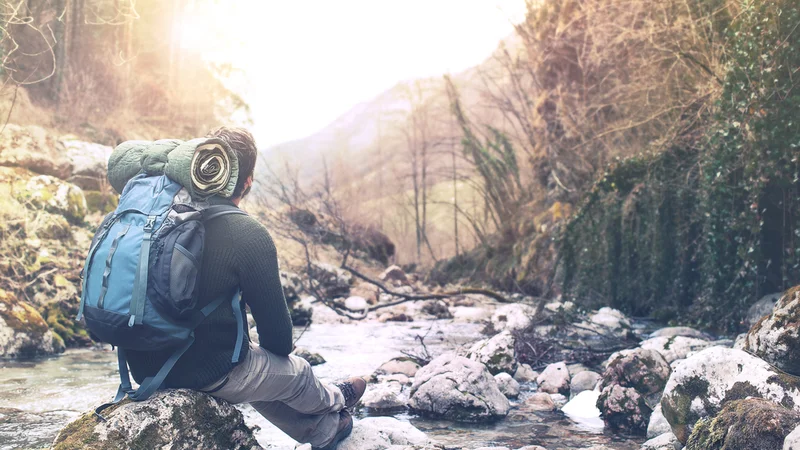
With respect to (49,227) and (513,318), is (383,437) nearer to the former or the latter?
(513,318)

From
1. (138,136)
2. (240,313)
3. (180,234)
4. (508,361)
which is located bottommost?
(508,361)

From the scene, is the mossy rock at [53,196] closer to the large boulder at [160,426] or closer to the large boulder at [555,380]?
the large boulder at [555,380]

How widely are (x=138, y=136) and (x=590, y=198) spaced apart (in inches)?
611

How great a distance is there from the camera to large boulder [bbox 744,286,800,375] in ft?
12.7

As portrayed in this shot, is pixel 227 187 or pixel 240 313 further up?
pixel 227 187

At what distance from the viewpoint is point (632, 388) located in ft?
16.7

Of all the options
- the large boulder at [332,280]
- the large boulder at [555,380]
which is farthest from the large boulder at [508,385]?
the large boulder at [332,280]

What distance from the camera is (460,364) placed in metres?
5.67

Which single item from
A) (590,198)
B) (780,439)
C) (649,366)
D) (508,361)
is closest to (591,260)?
(590,198)

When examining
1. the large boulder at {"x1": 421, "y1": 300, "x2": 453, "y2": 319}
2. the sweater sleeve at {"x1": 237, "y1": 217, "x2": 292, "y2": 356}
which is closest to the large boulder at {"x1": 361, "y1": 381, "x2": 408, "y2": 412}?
the sweater sleeve at {"x1": 237, "y1": 217, "x2": 292, "y2": 356}

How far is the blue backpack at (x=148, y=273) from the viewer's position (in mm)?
2602

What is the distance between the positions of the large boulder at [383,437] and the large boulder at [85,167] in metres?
11.2

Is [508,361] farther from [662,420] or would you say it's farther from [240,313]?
[240,313]

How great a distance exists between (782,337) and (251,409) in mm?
4021
